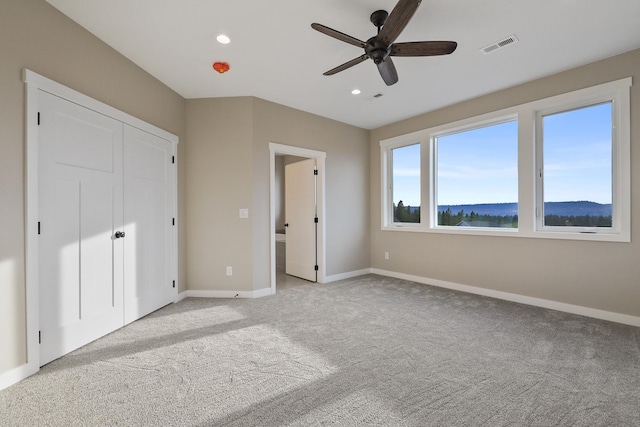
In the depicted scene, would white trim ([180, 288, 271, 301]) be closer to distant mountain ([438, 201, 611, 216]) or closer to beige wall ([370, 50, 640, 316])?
beige wall ([370, 50, 640, 316])

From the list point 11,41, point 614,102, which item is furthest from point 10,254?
point 614,102

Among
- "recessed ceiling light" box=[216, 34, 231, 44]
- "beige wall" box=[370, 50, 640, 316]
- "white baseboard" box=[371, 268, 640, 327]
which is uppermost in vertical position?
"recessed ceiling light" box=[216, 34, 231, 44]

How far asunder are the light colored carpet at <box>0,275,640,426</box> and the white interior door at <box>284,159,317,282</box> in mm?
1754

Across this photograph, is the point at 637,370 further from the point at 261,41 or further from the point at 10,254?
the point at 10,254

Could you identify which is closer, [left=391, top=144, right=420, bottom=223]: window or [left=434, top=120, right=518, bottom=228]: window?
[left=434, top=120, right=518, bottom=228]: window

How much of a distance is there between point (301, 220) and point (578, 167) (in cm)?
382

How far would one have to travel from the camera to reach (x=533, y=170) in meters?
3.46

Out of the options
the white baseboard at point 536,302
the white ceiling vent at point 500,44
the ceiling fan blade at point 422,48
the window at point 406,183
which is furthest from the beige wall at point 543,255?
the ceiling fan blade at point 422,48

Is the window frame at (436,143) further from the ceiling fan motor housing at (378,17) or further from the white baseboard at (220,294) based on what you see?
the white baseboard at (220,294)

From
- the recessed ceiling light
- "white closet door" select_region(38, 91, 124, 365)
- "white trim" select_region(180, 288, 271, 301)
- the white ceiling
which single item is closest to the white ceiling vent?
the white ceiling

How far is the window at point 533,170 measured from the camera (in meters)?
2.99

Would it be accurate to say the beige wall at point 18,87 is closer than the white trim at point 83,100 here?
Yes

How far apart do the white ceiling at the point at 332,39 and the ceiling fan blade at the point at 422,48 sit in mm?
299

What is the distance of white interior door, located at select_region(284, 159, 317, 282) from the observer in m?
4.82
